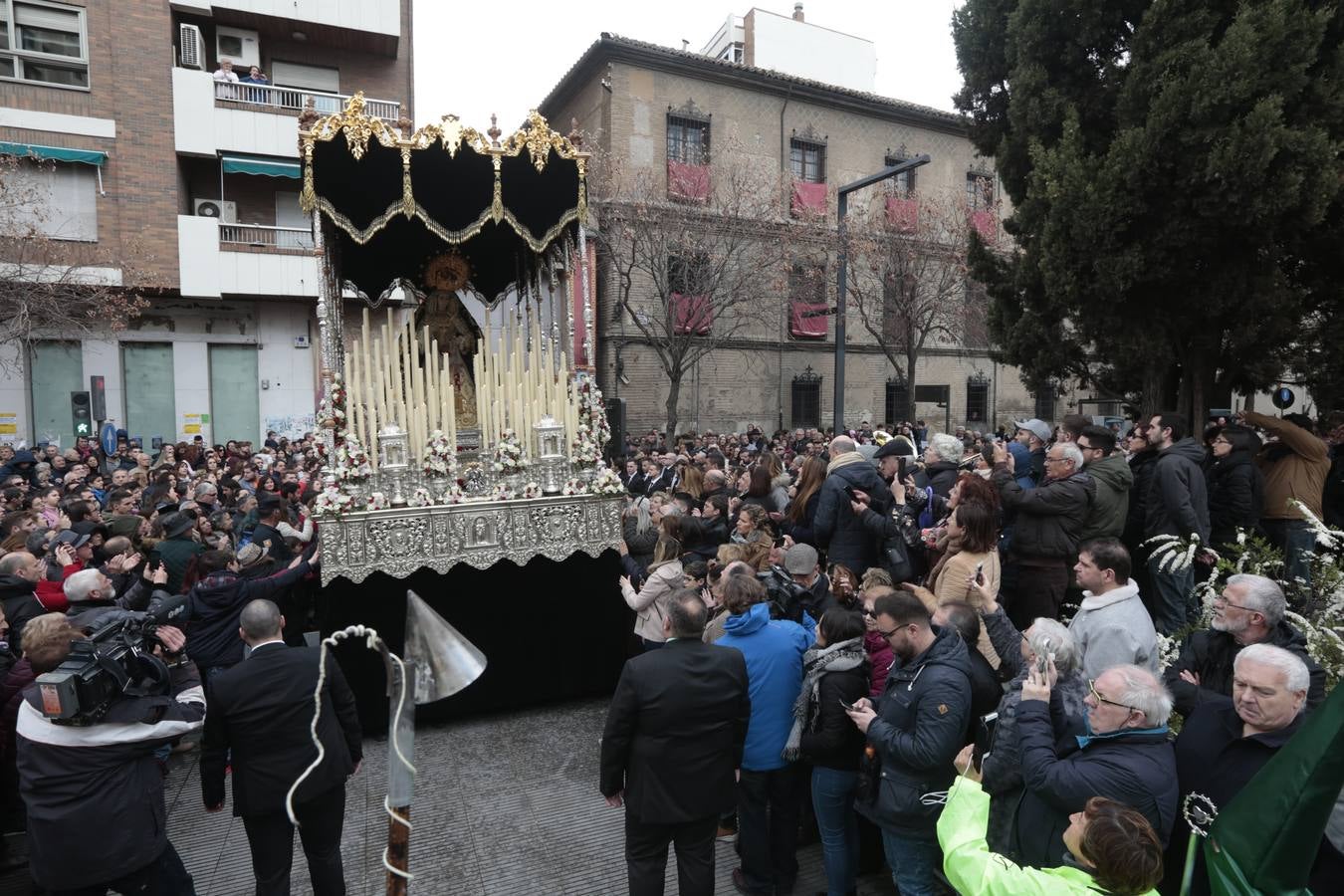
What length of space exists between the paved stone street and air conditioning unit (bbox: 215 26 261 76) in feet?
63.4

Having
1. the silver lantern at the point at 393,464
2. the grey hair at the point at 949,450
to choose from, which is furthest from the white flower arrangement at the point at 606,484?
the grey hair at the point at 949,450

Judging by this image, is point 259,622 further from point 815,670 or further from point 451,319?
point 451,319

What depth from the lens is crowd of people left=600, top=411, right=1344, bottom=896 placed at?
8.52 ft

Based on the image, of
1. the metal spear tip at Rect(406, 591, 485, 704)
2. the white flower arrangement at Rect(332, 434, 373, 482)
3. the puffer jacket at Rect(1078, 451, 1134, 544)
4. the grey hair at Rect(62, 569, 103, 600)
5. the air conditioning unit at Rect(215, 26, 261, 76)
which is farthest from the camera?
the air conditioning unit at Rect(215, 26, 261, 76)

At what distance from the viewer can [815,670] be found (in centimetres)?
379

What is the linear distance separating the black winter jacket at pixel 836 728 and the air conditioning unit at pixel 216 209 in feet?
65.6

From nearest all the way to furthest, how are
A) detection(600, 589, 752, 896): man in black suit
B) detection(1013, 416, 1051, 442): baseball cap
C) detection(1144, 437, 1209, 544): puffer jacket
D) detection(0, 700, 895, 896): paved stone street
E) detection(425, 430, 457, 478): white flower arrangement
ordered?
detection(600, 589, 752, 896): man in black suit → detection(0, 700, 895, 896): paved stone street → detection(1144, 437, 1209, 544): puffer jacket → detection(425, 430, 457, 478): white flower arrangement → detection(1013, 416, 1051, 442): baseball cap

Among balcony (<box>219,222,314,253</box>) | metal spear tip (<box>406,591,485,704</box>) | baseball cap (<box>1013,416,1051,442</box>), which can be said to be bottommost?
metal spear tip (<box>406,591,485,704</box>)

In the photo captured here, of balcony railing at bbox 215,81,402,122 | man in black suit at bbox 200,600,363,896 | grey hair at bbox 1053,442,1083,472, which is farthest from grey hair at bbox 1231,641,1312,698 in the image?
Answer: balcony railing at bbox 215,81,402,122

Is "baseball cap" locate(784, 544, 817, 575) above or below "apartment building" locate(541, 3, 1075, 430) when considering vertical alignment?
below

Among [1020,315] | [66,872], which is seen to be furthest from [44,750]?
[1020,315]

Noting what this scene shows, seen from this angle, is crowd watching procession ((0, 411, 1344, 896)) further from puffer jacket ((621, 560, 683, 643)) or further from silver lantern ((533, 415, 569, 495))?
silver lantern ((533, 415, 569, 495))

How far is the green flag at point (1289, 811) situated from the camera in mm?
1816

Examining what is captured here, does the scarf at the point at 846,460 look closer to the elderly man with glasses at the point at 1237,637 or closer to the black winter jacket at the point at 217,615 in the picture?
the elderly man with glasses at the point at 1237,637
